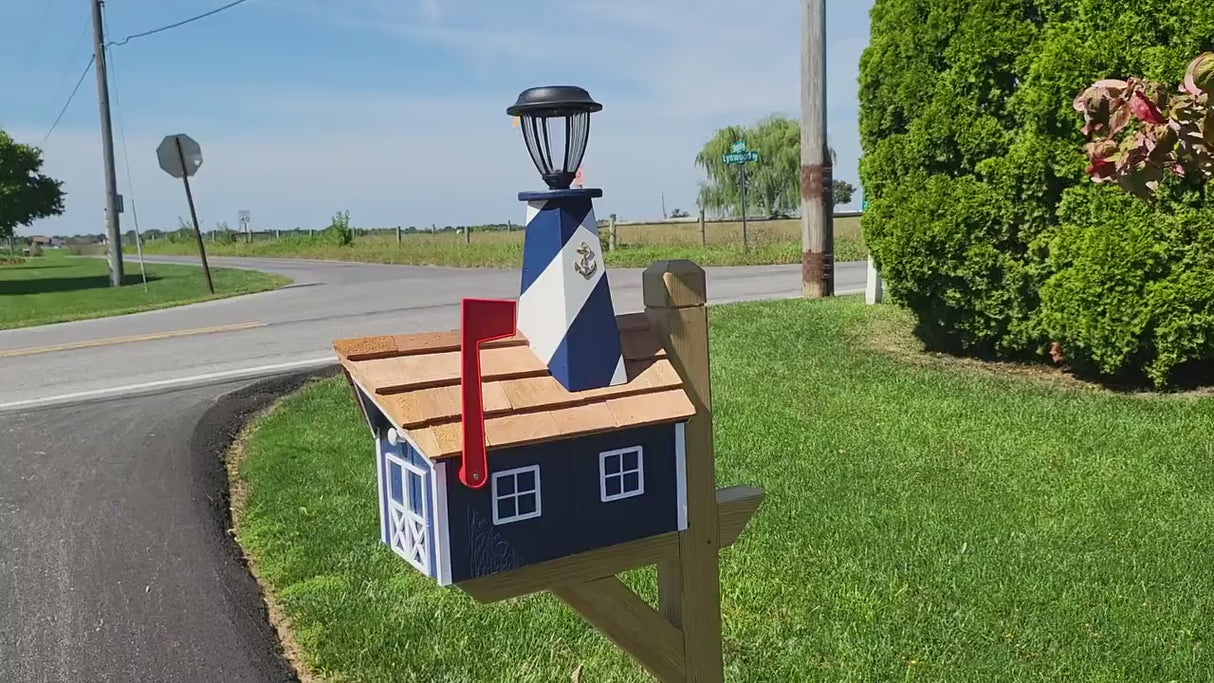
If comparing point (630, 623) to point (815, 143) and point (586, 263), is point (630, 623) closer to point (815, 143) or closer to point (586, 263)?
point (586, 263)

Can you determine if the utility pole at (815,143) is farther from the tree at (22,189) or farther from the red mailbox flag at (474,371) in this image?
the tree at (22,189)

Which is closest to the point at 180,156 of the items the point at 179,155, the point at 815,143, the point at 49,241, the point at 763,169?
the point at 179,155

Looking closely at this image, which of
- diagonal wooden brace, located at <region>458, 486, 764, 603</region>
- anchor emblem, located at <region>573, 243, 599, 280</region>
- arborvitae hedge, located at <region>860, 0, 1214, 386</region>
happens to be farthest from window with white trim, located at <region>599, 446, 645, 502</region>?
arborvitae hedge, located at <region>860, 0, 1214, 386</region>

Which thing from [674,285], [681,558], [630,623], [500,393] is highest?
[674,285]

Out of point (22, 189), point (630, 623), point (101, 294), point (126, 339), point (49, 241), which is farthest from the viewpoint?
point (49, 241)

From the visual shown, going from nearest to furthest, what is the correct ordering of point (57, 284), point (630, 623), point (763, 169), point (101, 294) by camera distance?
point (630, 623), point (101, 294), point (57, 284), point (763, 169)

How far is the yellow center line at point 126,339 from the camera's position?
11.6m

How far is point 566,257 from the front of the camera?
2.06 m

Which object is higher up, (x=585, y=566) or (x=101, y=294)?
(x=585, y=566)

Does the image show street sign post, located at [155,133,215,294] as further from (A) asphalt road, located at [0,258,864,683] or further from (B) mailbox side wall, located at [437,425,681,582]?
(B) mailbox side wall, located at [437,425,681,582]

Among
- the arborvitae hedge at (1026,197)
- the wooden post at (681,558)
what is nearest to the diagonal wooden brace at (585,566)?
the wooden post at (681,558)

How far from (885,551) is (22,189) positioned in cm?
3250

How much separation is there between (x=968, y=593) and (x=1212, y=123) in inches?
96.6

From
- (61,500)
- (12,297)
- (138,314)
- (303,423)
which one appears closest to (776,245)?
(138,314)
